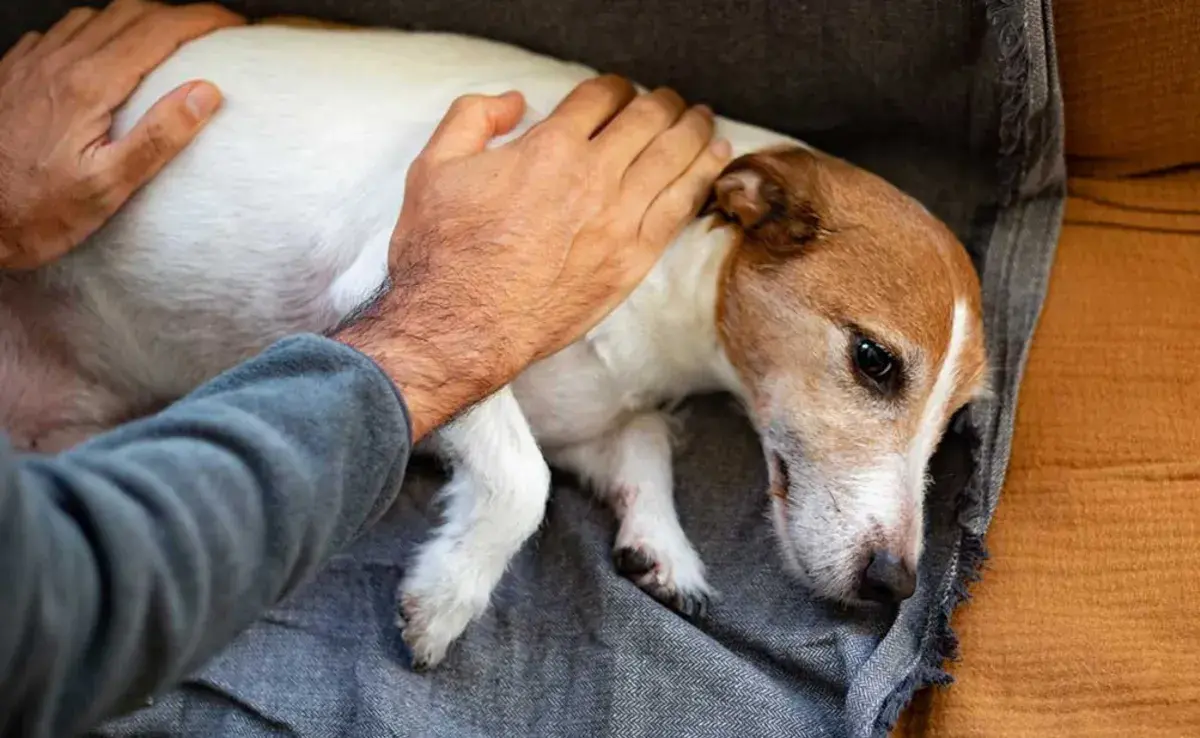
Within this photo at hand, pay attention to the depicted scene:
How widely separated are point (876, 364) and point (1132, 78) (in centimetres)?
58

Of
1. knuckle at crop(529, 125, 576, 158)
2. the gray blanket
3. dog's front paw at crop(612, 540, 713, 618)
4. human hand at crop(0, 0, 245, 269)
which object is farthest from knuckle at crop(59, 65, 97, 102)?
dog's front paw at crop(612, 540, 713, 618)

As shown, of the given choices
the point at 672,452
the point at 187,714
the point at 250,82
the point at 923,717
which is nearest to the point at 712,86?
the point at 672,452

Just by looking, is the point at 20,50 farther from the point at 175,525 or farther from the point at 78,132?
the point at 175,525

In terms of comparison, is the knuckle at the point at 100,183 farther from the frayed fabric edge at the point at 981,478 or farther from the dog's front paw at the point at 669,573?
the frayed fabric edge at the point at 981,478

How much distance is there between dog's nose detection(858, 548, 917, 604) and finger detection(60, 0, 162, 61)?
125 centimetres

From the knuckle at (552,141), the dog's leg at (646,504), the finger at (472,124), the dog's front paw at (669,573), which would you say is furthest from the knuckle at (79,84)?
the dog's front paw at (669,573)

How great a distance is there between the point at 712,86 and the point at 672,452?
0.56 meters

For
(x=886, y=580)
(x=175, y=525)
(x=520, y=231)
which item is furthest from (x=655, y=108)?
(x=175, y=525)

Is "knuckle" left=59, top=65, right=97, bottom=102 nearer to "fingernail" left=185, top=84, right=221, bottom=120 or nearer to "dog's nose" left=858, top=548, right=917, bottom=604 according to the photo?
"fingernail" left=185, top=84, right=221, bottom=120

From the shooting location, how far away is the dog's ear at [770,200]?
1.58 meters

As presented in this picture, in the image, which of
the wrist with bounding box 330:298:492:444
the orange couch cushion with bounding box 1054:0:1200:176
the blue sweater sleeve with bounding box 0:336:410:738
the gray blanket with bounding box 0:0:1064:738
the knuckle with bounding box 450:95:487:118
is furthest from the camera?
the orange couch cushion with bounding box 1054:0:1200:176

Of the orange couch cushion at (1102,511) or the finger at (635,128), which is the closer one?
the orange couch cushion at (1102,511)

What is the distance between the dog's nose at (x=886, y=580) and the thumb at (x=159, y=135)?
1049mm

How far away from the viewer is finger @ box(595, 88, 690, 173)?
1.55 m
